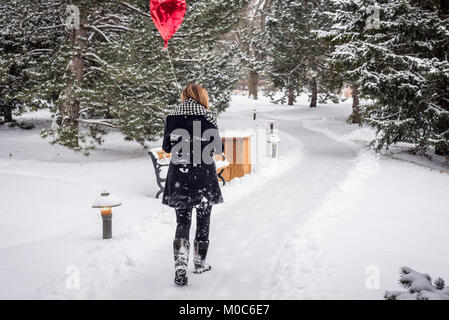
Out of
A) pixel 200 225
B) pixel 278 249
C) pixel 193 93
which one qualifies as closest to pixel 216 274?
pixel 200 225

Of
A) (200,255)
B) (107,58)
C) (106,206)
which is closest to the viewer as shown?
(200,255)

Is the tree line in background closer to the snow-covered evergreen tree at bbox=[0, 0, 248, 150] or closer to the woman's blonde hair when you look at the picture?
the snow-covered evergreen tree at bbox=[0, 0, 248, 150]

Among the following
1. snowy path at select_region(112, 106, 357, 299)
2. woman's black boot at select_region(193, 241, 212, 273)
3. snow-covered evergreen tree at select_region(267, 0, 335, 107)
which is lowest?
snowy path at select_region(112, 106, 357, 299)

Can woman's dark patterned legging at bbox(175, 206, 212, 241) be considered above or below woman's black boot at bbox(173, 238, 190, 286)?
above

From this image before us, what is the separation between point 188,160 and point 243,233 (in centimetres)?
223

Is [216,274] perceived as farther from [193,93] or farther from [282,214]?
[282,214]

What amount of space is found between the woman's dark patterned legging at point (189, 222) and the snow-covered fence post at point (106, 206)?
140cm

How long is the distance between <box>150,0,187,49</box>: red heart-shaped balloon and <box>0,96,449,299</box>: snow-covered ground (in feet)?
13.1

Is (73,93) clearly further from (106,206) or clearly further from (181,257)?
(181,257)

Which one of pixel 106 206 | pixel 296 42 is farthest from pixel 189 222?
pixel 296 42

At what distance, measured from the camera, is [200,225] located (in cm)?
412

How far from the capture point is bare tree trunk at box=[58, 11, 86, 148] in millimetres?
10008

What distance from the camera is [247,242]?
5320 millimetres

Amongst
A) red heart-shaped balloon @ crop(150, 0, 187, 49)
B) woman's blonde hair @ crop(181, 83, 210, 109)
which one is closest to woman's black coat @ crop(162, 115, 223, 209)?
woman's blonde hair @ crop(181, 83, 210, 109)
